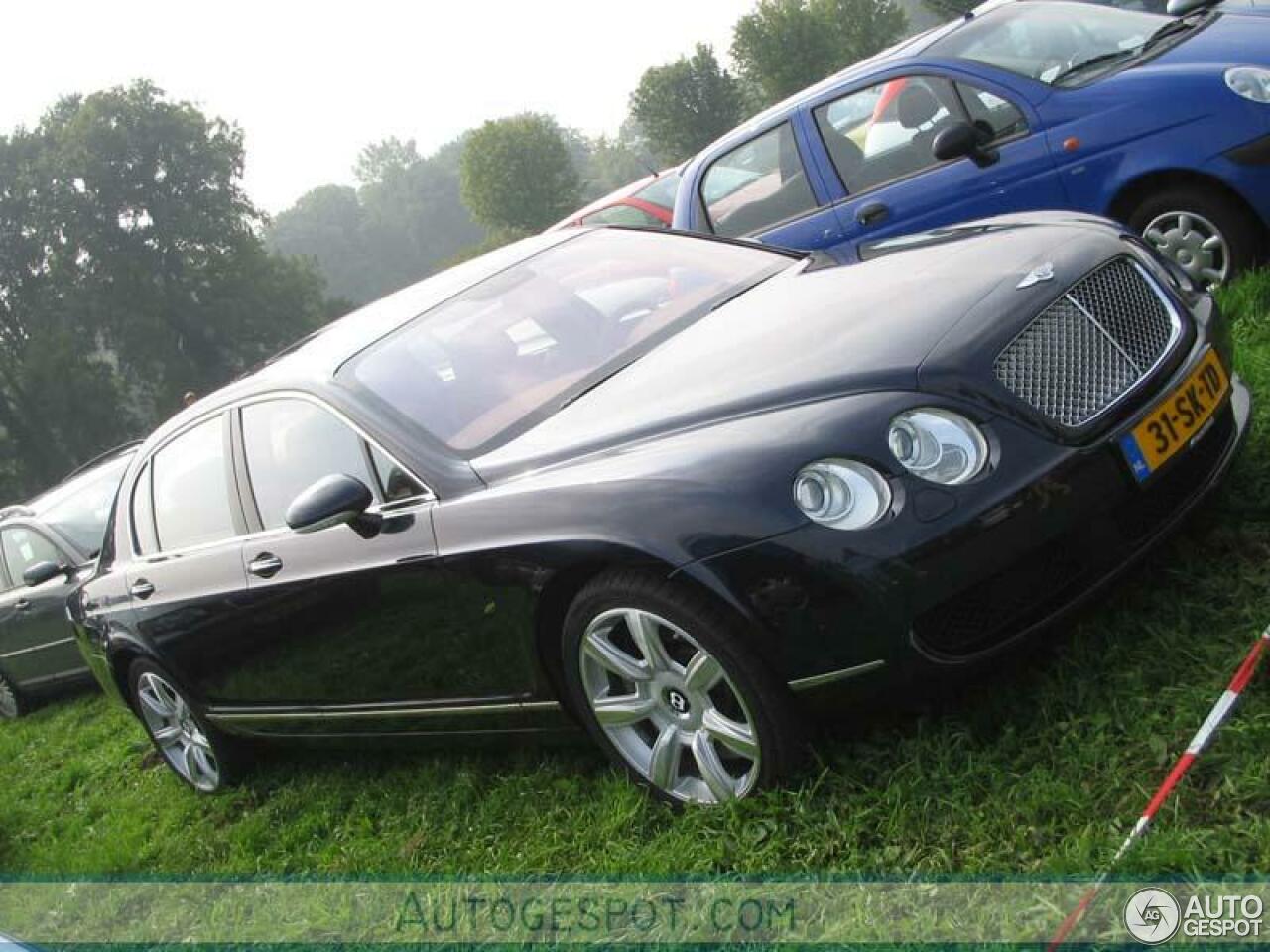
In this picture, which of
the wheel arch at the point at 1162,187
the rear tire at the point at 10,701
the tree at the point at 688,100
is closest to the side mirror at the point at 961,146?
the wheel arch at the point at 1162,187

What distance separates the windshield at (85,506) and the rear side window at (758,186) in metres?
4.04

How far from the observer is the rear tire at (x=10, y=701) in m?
8.98

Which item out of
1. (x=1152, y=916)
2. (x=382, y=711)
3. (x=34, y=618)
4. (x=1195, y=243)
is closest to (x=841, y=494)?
(x=1152, y=916)

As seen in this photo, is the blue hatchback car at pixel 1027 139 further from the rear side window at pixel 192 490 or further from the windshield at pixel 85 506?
the windshield at pixel 85 506

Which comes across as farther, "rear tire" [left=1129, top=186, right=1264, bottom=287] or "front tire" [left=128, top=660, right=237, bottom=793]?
"rear tire" [left=1129, top=186, right=1264, bottom=287]

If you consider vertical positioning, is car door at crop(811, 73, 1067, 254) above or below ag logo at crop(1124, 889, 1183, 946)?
above

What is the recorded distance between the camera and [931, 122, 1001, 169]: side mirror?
18.4 feet

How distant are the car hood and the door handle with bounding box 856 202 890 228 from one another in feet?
7.36

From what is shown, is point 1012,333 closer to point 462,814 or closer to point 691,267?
point 691,267

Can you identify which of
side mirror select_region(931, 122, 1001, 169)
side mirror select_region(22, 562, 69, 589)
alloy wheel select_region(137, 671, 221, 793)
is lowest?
alloy wheel select_region(137, 671, 221, 793)

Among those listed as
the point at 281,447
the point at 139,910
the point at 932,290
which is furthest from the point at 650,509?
the point at 139,910

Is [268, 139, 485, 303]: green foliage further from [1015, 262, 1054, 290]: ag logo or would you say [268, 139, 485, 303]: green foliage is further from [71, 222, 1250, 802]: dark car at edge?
[1015, 262, 1054, 290]: ag logo

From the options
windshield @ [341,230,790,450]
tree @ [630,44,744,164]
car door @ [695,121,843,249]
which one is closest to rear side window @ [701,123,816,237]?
car door @ [695,121,843,249]

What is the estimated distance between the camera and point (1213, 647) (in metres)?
2.98
